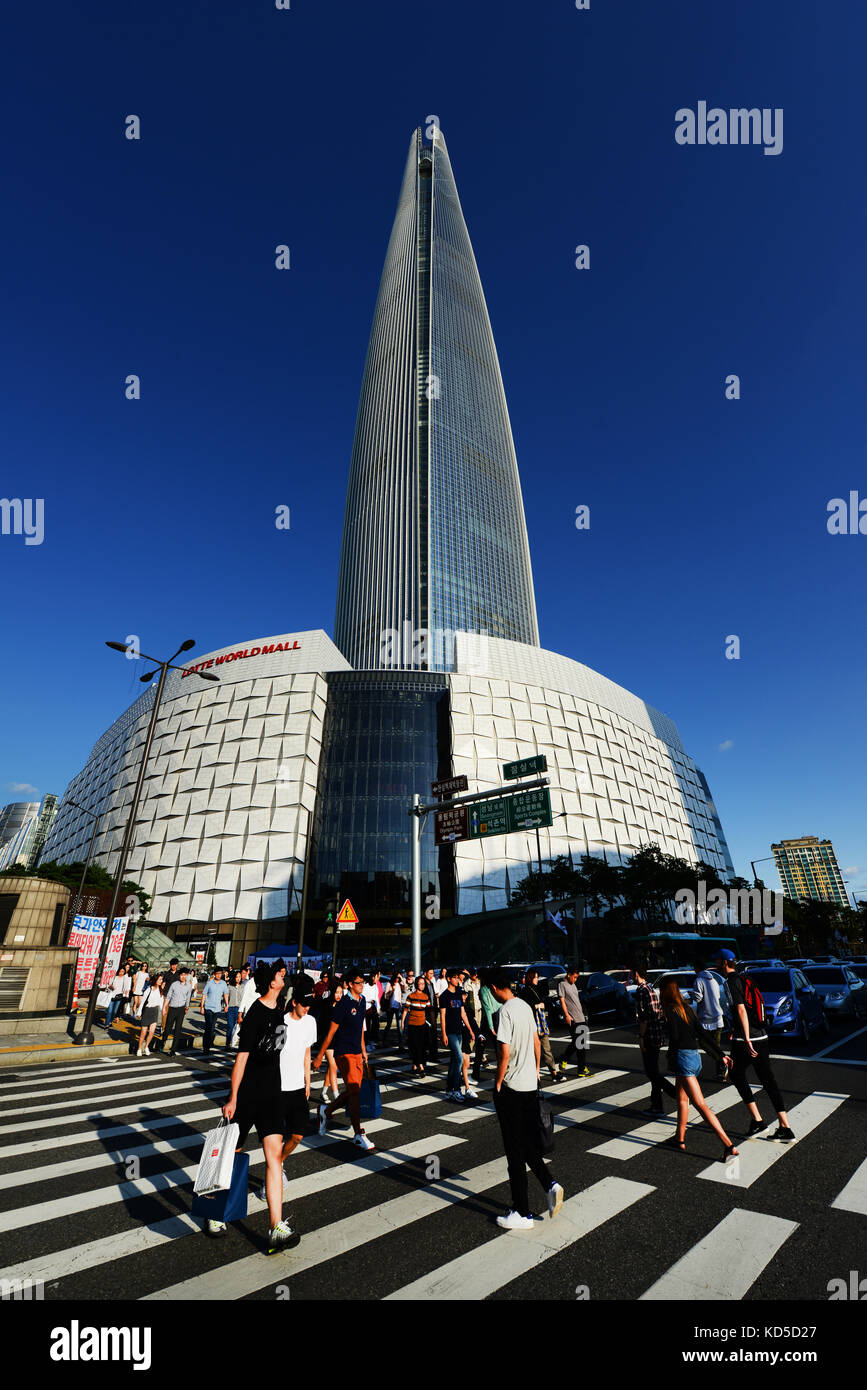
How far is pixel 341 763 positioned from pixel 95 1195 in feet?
182

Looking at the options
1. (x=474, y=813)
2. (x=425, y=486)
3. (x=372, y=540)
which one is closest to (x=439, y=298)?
(x=425, y=486)

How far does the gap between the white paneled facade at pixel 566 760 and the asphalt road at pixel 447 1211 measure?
46.8m

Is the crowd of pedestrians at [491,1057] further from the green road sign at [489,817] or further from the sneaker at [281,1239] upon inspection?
the green road sign at [489,817]

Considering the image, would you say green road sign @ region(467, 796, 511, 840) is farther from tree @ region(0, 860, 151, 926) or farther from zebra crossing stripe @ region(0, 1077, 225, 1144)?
tree @ region(0, 860, 151, 926)

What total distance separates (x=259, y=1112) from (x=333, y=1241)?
115 centimetres

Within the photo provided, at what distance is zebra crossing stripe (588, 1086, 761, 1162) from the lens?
721 cm

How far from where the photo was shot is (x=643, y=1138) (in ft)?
25.5

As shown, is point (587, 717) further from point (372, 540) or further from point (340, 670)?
point (372, 540)

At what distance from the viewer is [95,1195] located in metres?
6.00

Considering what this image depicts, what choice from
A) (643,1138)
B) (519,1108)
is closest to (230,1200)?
(519,1108)

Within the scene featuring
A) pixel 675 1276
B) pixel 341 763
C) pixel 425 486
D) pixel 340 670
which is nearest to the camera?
pixel 675 1276

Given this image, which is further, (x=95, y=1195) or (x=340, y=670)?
(x=340, y=670)

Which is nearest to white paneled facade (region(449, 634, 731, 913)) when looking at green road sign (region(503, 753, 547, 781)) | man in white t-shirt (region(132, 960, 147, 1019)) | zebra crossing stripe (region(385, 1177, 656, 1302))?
green road sign (region(503, 753, 547, 781))
